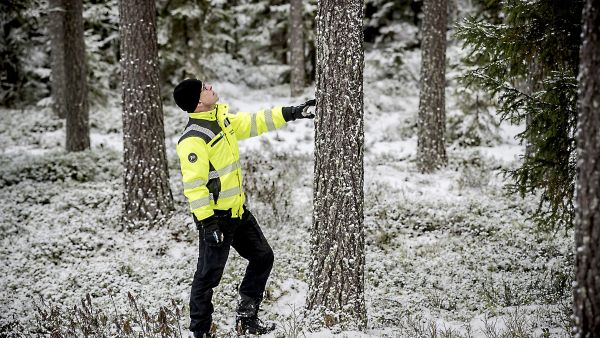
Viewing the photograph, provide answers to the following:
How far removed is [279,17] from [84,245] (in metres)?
17.5

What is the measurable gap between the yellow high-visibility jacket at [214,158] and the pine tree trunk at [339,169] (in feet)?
2.68

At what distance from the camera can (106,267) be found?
742cm

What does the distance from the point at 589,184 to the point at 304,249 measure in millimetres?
4803

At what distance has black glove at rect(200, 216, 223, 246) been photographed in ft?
15.7

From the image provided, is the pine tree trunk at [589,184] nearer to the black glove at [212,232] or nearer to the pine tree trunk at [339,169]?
the pine tree trunk at [339,169]

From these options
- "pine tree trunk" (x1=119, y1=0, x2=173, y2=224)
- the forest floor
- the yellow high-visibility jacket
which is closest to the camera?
the yellow high-visibility jacket

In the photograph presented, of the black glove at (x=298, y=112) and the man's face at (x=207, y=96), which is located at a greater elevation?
the man's face at (x=207, y=96)

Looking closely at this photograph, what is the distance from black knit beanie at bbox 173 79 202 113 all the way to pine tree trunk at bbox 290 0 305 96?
15.7m

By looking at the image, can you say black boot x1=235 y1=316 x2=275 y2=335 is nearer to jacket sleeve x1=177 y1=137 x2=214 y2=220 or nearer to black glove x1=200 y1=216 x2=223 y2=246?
black glove x1=200 y1=216 x2=223 y2=246

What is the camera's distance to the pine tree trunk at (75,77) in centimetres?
1337

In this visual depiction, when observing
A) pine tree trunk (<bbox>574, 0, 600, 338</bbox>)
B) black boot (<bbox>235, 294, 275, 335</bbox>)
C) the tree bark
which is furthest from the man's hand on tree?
the tree bark

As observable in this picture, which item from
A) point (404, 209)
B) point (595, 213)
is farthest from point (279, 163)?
point (595, 213)

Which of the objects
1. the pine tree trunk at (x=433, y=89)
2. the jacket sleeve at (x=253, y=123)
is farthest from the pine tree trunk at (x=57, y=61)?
the jacket sleeve at (x=253, y=123)

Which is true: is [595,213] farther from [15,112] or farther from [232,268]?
[15,112]
